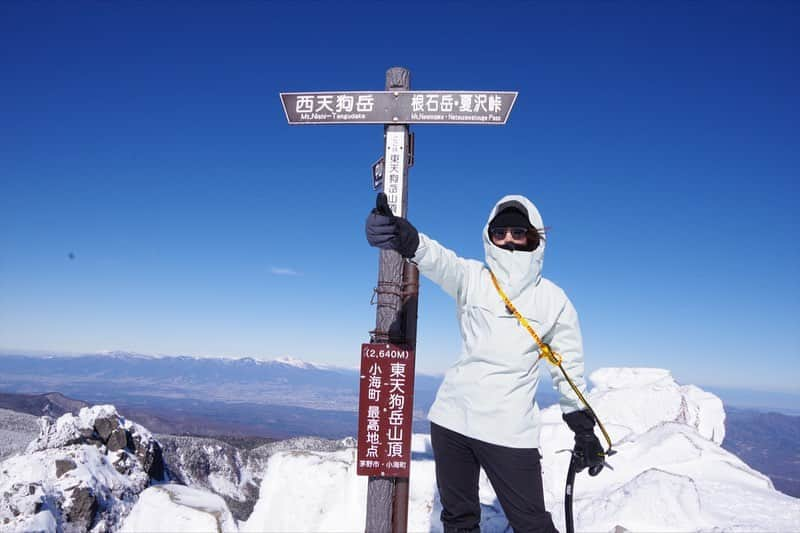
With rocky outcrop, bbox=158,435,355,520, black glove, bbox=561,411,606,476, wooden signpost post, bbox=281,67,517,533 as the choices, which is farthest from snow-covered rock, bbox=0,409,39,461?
black glove, bbox=561,411,606,476

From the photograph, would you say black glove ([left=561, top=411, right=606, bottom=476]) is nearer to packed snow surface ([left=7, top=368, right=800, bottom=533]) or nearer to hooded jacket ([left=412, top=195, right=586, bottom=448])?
hooded jacket ([left=412, top=195, right=586, bottom=448])

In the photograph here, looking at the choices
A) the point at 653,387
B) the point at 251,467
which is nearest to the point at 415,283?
the point at 653,387

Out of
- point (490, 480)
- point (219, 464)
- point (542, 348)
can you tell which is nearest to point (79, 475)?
point (490, 480)

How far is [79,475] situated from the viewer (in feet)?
68.5

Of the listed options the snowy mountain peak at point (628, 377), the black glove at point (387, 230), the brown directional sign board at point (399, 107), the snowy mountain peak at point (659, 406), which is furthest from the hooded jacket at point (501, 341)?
the snowy mountain peak at point (628, 377)

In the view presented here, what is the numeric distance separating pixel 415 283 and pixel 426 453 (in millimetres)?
5478

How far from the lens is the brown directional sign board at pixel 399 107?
4.04 meters

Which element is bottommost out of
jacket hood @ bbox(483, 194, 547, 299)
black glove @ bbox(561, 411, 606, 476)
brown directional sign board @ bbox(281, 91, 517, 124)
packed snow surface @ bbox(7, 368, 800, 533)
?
packed snow surface @ bbox(7, 368, 800, 533)

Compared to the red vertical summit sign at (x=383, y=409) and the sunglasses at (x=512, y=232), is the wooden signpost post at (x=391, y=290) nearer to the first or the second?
the red vertical summit sign at (x=383, y=409)

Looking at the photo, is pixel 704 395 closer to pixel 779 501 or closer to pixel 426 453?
pixel 779 501

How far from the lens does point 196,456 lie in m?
64.2

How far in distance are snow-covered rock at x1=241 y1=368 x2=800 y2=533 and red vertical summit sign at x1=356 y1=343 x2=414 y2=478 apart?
11.3 ft

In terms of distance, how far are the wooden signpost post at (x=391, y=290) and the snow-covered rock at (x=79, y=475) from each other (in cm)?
1272

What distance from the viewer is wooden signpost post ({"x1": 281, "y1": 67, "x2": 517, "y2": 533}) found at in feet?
12.9
